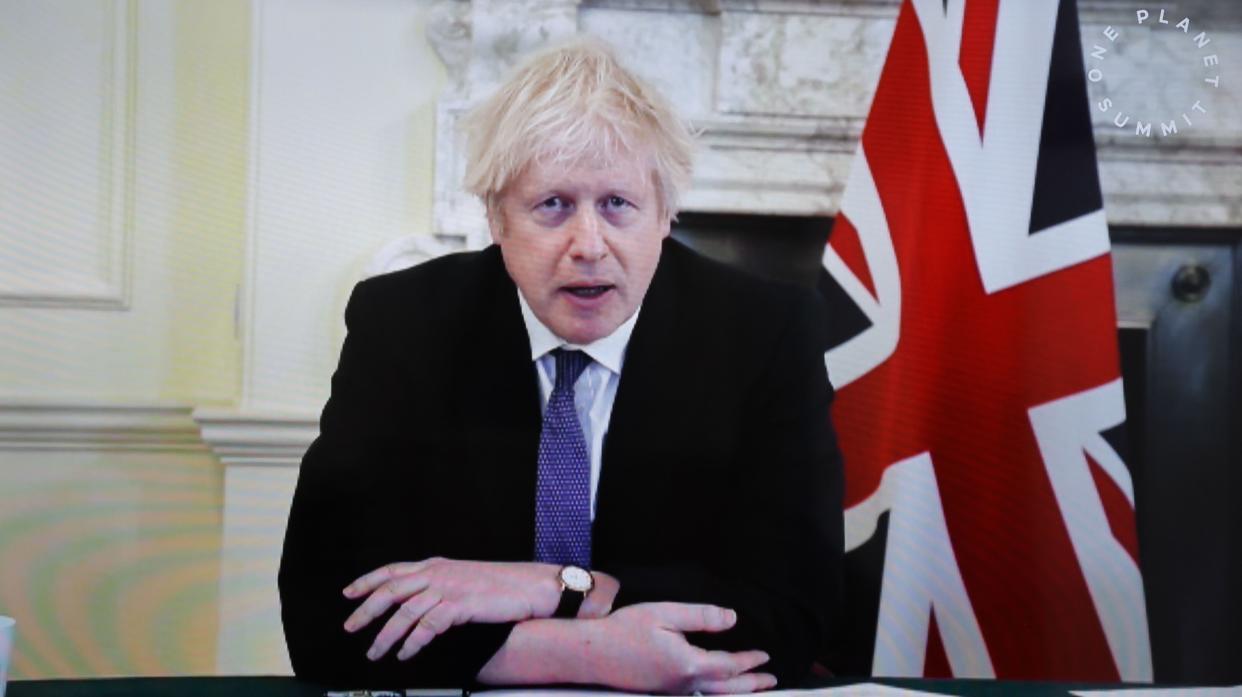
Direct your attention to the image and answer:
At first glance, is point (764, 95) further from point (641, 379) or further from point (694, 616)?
point (694, 616)

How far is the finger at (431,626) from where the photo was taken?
4.65 ft

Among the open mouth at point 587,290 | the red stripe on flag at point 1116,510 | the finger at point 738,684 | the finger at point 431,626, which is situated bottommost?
Answer: the finger at point 738,684

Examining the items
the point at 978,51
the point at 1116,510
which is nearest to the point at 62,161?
the point at 978,51

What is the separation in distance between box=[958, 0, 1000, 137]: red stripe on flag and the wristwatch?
2.61 ft

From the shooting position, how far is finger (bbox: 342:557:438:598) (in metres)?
1.46

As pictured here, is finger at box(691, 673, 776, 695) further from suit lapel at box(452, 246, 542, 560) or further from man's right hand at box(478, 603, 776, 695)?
suit lapel at box(452, 246, 542, 560)

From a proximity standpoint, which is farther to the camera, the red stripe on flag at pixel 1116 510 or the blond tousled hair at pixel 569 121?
the red stripe on flag at pixel 1116 510

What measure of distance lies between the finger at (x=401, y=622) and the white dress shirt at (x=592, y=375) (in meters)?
0.23

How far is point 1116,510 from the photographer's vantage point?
169 centimetres

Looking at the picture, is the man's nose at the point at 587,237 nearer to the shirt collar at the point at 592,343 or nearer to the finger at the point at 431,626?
the shirt collar at the point at 592,343

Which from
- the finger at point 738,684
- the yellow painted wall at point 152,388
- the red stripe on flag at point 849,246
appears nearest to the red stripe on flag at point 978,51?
the red stripe on flag at point 849,246

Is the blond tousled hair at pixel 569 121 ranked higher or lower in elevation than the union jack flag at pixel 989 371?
higher

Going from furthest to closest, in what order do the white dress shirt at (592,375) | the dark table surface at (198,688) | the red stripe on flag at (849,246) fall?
the red stripe on flag at (849,246)
the white dress shirt at (592,375)
the dark table surface at (198,688)

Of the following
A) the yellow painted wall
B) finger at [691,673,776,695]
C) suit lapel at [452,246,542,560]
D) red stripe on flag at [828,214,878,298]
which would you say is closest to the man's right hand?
finger at [691,673,776,695]
